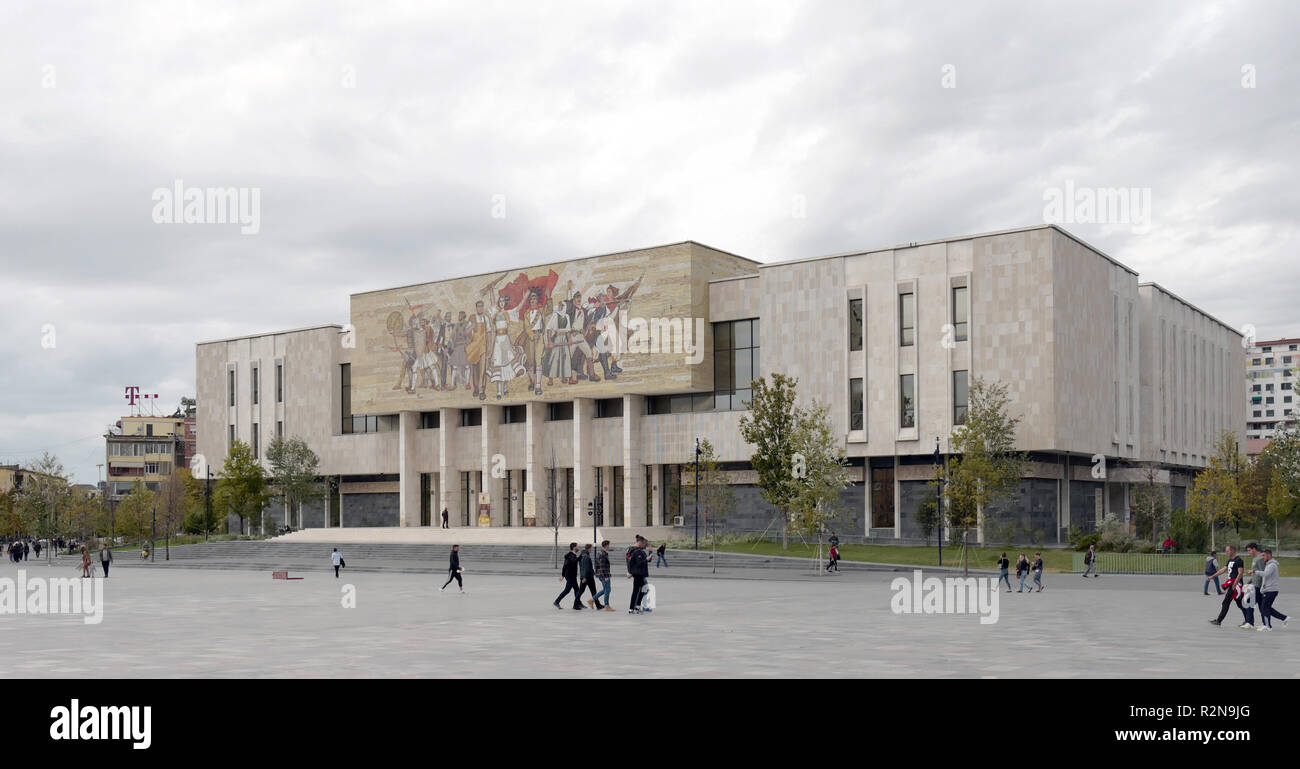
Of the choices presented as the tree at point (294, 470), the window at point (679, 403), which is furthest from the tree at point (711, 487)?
the tree at point (294, 470)

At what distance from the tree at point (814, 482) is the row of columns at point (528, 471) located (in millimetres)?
16857

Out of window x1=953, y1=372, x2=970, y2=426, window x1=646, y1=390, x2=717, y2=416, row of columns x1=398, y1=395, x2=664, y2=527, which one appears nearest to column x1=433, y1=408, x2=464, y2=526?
row of columns x1=398, y1=395, x2=664, y2=527

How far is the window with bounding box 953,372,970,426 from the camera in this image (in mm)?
62469

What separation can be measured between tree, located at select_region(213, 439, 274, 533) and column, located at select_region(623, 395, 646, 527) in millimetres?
31154

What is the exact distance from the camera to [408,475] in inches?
3361

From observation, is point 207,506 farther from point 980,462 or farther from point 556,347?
point 980,462

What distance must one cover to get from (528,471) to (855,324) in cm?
2419

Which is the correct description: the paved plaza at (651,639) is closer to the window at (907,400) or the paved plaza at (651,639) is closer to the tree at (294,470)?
the window at (907,400)

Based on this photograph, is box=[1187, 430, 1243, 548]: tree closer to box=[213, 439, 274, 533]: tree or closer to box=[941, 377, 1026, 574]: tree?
box=[941, 377, 1026, 574]: tree
